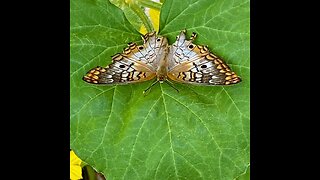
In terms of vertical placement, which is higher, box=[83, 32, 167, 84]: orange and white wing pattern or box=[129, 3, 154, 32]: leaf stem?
box=[129, 3, 154, 32]: leaf stem

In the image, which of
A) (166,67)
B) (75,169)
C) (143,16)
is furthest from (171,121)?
(75,169)

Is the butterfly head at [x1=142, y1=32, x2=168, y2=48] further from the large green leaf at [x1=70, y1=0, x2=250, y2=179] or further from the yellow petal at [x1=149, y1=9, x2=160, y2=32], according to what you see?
the yellow petal at [x1=149, y1=9, x2=160, y2=32]

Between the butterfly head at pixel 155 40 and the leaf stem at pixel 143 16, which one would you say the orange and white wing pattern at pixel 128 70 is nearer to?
the butterfly head at pixel 155 40

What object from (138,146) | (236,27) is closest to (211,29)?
(236,27)

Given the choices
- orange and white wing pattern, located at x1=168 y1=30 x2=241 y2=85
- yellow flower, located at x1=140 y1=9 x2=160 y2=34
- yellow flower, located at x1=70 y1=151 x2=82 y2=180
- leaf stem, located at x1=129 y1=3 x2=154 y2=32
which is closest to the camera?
orange and white wing pattern, located at x1=168 y1=30 x2=241 y2=85

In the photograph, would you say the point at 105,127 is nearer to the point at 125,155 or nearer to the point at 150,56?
the point at 125,155

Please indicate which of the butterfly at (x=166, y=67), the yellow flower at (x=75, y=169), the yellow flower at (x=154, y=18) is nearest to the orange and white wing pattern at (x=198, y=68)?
the butterfly at (x=166, y=67)

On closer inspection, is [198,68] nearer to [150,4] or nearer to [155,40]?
[155,40]

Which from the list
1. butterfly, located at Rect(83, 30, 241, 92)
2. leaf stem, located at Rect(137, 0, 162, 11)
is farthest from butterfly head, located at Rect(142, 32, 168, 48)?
leaf stem, located at Rect(137, 0, 162, 11)
